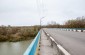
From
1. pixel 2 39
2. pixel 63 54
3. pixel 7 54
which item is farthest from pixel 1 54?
pixel 2 39

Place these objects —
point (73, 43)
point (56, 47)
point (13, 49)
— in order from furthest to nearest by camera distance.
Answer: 1. point (13, 49)
2. point (73, 43)
3. point (56, 47)

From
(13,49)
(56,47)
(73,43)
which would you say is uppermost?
(56,47)

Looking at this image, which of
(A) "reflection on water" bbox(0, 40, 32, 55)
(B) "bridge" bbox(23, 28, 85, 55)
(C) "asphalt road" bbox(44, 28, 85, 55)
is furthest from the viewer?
(A) "reflection on water" bbox(0, 40, 32, 55)

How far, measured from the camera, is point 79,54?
9.06m

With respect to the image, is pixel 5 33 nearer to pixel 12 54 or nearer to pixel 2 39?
pixel 2 39

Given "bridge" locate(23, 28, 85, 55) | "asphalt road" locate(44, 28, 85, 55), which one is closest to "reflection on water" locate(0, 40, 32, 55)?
"asphalt road" locate(44, 28, 85, 55)

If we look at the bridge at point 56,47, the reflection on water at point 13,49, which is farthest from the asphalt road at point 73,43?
the reflection on water at point 13,49

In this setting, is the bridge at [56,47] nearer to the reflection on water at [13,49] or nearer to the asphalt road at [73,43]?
the asphalt road at [73,43]

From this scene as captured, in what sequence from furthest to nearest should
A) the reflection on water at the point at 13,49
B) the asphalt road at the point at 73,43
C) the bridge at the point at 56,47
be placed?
→ the reflection on water at the point at 13,49 < the asphalt road at the point at 73,43 < the bridge at the point at 56,47

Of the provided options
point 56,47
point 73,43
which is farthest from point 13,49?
point 56,47

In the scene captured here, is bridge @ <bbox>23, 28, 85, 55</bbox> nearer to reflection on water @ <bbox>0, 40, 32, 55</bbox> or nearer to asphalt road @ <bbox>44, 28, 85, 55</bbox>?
asphalt road @ <bbox>44, 28, 85, 55</bbox>

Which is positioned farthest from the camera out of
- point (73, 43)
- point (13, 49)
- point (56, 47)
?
point (13, 49)

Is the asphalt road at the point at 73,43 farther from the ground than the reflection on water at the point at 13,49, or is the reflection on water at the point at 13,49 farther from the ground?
the asphalt road at the point at 73,43

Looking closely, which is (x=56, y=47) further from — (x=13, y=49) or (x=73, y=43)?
(x=13, y=49)
